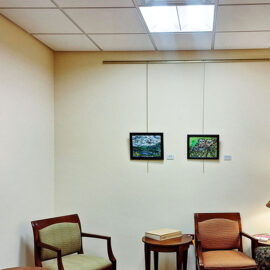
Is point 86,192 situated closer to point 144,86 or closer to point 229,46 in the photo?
point 144,86

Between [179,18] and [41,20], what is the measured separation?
1.26m

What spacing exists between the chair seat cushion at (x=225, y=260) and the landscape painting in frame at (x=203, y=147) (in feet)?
3.67

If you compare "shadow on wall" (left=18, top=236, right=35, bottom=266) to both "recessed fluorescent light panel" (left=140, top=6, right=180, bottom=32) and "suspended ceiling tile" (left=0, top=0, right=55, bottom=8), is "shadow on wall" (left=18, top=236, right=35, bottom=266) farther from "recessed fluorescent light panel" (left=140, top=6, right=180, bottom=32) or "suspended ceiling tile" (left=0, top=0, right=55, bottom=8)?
"recessed fluorescent light panel" (left=140, top=6, right=180, bottom=32)

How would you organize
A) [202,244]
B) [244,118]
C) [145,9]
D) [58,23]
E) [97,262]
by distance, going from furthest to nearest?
[244,118]
[202,244]
[97,262]
[58,23]
[145,9]

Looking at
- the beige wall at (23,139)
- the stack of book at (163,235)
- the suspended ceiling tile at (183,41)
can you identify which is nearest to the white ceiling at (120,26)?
the suspended ceiling tile at (183,41)

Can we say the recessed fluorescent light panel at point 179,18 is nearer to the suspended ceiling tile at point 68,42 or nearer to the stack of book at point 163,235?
the suspended ceiling tile at point 68,42

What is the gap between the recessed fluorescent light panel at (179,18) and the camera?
3066mm

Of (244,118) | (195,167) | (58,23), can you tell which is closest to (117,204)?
(195,167)

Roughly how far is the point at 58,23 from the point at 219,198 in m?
2.69

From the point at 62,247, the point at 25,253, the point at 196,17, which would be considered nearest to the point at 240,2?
the point at 196,17

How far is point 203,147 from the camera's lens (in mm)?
4398

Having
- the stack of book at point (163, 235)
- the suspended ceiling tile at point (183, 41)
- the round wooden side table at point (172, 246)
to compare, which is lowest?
the round wooden side table at point (172, 246)

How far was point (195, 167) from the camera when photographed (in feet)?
14.5

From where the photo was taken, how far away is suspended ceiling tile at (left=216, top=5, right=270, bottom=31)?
9.81ft
